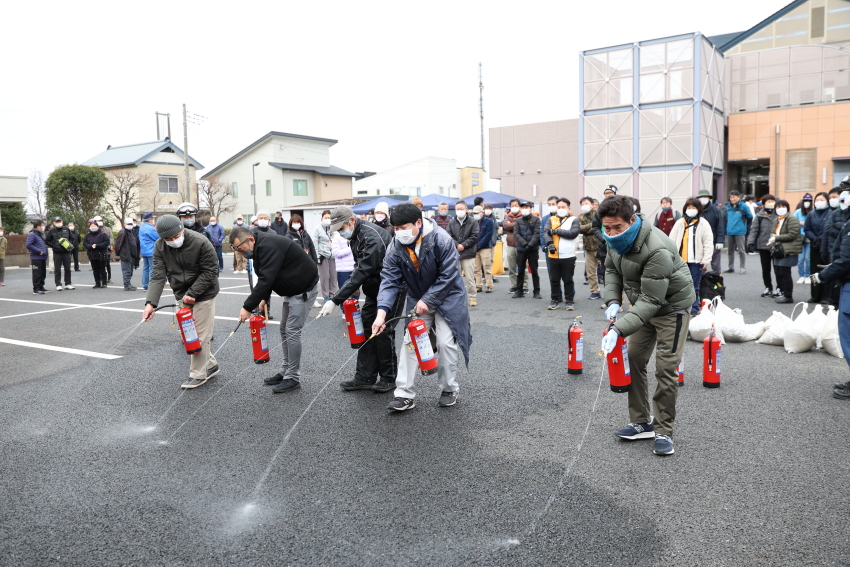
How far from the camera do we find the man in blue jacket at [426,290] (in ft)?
17.0

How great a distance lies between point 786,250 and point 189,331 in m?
9.70

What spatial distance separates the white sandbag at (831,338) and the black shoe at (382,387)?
5002 mm

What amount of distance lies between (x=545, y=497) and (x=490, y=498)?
34 cm

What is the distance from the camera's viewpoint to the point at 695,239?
338 inches

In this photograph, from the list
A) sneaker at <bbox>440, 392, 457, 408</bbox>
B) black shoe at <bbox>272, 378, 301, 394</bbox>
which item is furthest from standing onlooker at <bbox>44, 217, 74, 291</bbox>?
sneaker at <bbox>440, 392, 457, 408</bbox>

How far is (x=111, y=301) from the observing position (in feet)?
43.8

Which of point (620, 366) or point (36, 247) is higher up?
point (36, 247)

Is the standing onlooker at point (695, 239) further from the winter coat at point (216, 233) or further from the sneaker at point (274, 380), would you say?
the winter coat at point (216, 233)

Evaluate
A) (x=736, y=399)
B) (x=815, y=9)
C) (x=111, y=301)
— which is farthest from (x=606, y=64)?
(x=736, y=399)

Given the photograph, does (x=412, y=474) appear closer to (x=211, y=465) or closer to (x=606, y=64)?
(x=211, y=465)

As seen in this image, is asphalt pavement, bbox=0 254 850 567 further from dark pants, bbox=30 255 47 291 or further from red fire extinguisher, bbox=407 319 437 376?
dark pants, bbox=30 255 47 291

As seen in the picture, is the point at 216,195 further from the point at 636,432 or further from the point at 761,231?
the point at 636,432

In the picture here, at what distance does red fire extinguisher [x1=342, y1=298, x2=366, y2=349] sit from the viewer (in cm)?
607

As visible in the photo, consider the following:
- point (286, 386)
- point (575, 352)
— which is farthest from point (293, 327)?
point (575, 352)
